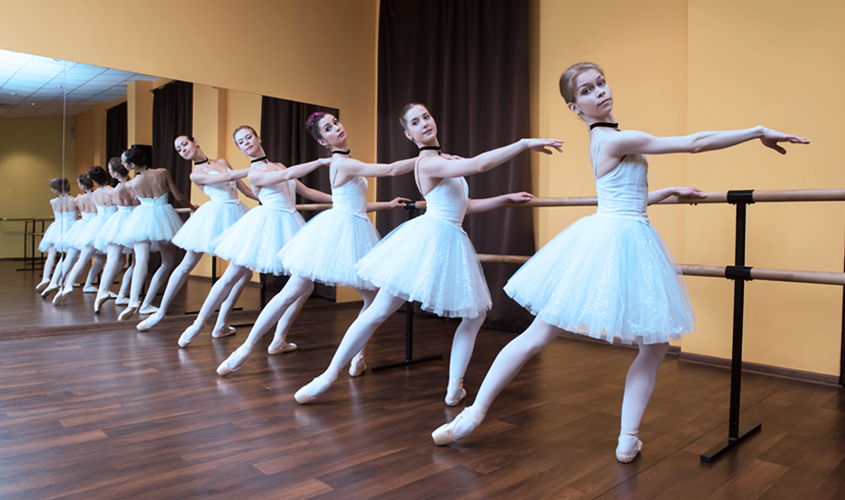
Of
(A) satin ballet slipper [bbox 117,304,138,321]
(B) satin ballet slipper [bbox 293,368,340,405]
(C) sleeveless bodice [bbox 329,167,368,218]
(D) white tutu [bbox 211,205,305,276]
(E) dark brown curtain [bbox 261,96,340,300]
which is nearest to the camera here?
(B) satin ballet slipper [bbox 293,368,340,405]

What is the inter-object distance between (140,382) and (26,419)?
19.7 inches

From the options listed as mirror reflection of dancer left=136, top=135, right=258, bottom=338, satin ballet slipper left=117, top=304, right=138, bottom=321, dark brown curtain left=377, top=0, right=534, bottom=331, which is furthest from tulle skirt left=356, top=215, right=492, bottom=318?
satin ballet slipper left=117, top=304, right=138, bottom=321

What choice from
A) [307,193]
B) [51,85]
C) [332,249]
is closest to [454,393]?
[332,249]

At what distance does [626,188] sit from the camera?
1.58m

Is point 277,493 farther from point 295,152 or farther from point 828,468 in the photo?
Answer: point 295,152

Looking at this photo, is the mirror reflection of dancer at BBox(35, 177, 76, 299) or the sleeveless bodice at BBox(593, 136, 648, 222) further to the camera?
the mirror reflection of dancer at BBox(35, 177, 76, 299)

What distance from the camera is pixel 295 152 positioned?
4602 mm

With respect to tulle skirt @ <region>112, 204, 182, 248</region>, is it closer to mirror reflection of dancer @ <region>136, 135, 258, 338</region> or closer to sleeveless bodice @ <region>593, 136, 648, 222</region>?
mirror reflection of dancer @ <region>136, 135, 258, 338</region>

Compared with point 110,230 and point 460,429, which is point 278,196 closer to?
point 110,230

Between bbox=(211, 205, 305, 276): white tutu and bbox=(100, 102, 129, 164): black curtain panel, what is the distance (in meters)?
1.41

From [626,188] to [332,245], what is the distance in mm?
1331

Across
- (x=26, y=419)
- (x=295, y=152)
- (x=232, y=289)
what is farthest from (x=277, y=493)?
(x=295, y=152)

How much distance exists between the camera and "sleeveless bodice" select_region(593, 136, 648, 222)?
1.58 metres

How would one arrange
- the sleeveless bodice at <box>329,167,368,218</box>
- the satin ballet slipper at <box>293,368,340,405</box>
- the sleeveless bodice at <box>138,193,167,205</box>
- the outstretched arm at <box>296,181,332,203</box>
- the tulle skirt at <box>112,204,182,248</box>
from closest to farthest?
the satin ballet slipper at <box>293,368,340,405</box>
the sleeveless bodice at <box>329,167,368,218</box>
the outstretched arm at <box>296,181,332,203</box>
the tulle skirt at <box>112,204,182,248</box>
the sleeveless bodice at <box>138,193,167,205</box>
